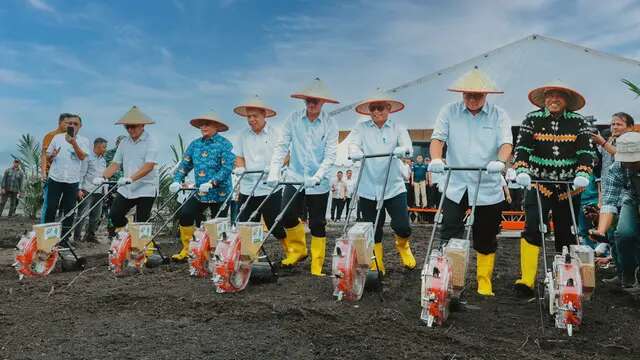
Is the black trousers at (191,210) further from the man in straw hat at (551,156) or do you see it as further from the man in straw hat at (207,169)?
the man in straw hat at (551,156)

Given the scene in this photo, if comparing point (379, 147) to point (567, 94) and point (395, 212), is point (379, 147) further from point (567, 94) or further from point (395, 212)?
point (567, 94)

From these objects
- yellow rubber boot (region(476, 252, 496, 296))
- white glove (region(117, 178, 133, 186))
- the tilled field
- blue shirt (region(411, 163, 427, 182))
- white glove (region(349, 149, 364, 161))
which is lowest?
the tilled field

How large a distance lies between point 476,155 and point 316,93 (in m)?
1.74

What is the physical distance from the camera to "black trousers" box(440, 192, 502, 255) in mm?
5078

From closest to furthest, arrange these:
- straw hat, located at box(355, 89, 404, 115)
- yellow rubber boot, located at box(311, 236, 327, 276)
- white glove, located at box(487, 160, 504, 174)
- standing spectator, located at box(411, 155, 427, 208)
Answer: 1. white glove, located at box(487, 160, 504, 174)
2. straw hat, located at box(355, 89, 404, 115)
3. yellow rubber boot, located at box(311, 236, 327, 276)
4. standing spectator, located at box(411, 155, 427, 208)

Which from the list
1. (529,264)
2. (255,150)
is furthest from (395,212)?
(255,150)

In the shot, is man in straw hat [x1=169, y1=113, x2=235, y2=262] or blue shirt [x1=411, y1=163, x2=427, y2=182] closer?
man in straw hat [x1=169, y1=113, x2=235, y2=262]

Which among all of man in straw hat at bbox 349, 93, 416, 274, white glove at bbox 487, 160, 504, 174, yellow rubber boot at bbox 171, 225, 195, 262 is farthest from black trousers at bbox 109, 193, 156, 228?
white glove at bbox 487, 160, 504, 174

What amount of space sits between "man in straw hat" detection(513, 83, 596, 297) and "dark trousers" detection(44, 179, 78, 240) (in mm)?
5846

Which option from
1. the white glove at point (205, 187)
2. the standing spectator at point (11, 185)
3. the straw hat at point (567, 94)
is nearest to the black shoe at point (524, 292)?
the straw hat at point (567, 94)

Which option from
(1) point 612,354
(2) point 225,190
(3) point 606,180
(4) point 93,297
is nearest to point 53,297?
(4) point 93,297

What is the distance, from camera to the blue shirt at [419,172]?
1546cm

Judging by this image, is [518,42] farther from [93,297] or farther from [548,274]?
[93,297]

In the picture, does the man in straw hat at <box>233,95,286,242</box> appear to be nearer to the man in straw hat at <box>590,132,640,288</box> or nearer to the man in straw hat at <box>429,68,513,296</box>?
the man in straw hat at <box>429,68,513,296</box>
